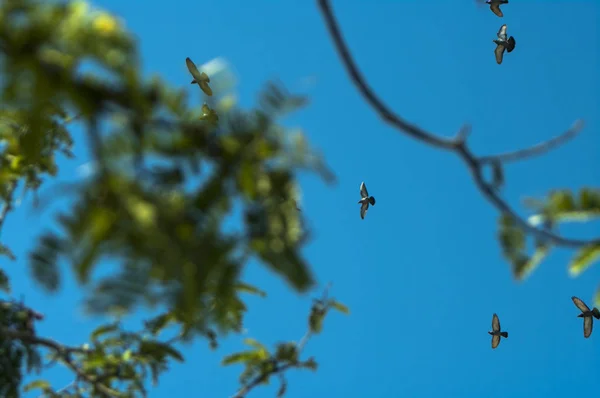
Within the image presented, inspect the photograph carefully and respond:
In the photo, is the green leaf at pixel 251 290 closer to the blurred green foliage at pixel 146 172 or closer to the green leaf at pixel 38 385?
the green leaf at pixel 38 385

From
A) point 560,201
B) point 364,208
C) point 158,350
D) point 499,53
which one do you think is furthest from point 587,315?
point 158,350

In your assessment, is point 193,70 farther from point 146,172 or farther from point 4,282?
point 4,282

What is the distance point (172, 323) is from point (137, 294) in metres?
3.17

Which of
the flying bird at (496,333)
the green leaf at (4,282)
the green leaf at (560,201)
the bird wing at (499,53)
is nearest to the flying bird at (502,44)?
the bird wing at (499,53)

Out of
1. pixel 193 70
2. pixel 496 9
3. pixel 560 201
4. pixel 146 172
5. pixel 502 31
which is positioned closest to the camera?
pixel 146 172

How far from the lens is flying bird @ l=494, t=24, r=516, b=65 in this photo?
480 centimetres

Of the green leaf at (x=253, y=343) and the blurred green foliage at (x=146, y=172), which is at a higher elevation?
the green leaf at (x=253, y=343)

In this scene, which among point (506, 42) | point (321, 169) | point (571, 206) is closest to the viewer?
point (321, 169)

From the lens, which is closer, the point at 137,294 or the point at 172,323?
the point at 137,294

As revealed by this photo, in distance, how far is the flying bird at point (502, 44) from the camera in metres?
4.80

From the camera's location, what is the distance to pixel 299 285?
1850 mm

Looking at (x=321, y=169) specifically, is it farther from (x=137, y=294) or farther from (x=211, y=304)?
(x=211, y=304)

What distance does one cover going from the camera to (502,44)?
4840 mm

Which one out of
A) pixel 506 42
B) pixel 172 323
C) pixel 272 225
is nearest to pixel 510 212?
pixel 272 225
